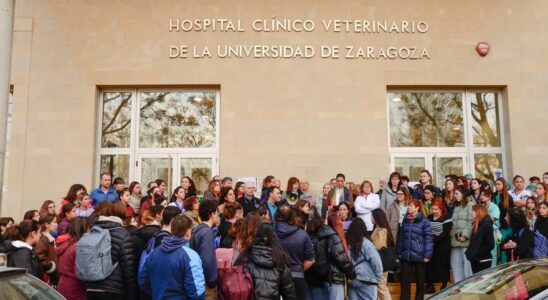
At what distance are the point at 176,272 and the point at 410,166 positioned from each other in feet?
32.8

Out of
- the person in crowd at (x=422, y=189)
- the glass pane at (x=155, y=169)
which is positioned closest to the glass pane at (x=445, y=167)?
the person in crowd at (x=422, y=189)

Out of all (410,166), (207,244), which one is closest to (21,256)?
(207,244)

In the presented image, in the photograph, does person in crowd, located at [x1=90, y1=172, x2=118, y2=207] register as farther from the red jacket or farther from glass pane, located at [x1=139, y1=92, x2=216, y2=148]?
the red jacket

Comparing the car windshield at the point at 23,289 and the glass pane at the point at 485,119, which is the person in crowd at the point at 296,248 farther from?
the glass pane at the point at 485,119

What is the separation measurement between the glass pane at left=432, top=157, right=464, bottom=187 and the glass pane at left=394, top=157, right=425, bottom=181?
0.38 m

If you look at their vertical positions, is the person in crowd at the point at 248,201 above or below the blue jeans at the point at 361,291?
above

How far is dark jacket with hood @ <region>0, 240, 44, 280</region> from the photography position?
5902 millimetres

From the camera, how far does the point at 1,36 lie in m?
10.6

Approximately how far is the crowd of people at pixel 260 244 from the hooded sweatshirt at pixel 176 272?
0.01 meters

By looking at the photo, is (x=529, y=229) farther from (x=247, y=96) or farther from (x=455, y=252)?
(x=247, y=96)

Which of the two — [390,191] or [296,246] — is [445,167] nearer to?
[390,191]

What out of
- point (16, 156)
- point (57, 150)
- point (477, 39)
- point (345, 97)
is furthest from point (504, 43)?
point (16, 156)

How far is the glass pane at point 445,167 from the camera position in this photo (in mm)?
14062

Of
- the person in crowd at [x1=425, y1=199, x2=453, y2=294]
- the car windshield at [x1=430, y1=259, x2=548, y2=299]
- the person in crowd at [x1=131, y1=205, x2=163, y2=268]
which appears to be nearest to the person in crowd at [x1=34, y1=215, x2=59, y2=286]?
the person in crowd at [x1=131, y1=205, x2=163, y2=268]
